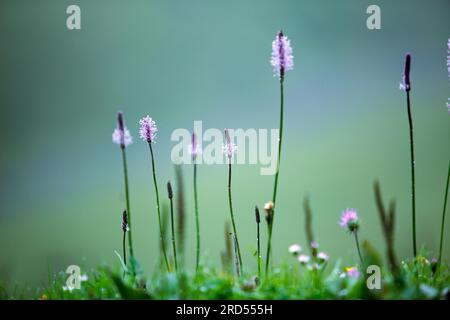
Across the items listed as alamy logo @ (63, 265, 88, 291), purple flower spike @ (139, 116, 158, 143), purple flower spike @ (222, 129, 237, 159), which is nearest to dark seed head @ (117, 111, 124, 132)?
purple flower spike @ (139, 116, 158, 143)

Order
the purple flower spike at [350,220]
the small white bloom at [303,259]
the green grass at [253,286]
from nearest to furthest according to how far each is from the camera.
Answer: the green grass at [253,286] → the purple flower spike at [350,220] → the small white bloom at [303,259]

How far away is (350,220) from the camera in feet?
7.77

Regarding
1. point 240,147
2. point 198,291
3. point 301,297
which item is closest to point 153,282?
point 198,291

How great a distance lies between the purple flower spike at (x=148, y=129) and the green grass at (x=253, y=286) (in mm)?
554

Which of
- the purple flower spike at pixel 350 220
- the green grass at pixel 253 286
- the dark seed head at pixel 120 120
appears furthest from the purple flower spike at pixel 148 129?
the purple flower spike at pixel 350 220

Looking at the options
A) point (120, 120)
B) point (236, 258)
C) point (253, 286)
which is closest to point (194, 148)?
point (120, 120)

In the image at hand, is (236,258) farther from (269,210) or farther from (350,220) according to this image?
(350,220)

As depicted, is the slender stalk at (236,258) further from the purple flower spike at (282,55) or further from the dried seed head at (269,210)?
the purple flower spike at (282,55)

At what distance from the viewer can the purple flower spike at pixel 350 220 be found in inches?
93.1

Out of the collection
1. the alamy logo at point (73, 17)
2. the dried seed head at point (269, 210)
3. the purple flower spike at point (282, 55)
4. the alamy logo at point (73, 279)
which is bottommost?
the alamy logo at point (73, 279)

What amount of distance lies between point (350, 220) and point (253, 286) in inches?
28.4

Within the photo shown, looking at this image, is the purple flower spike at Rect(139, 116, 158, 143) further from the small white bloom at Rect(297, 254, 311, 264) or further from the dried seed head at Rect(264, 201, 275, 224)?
the small white bloom at Rect(297, 254, 311, 264)

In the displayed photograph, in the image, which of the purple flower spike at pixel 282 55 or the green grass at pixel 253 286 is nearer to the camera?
the green grass at pixel 253 286
